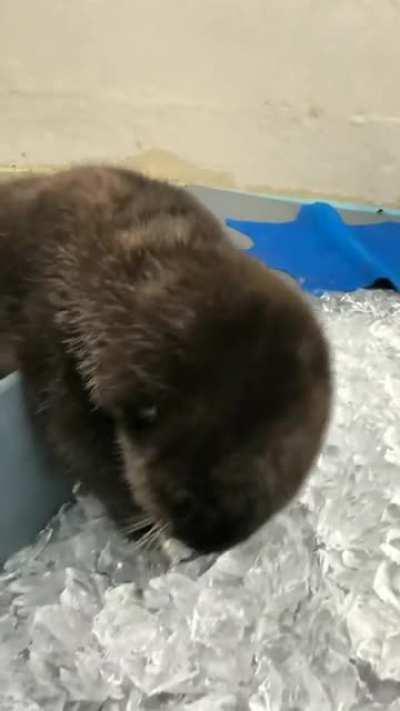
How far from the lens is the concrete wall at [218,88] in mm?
1550

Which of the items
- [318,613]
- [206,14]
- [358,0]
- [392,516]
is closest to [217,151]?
[206,14]

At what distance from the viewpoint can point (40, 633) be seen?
855 millimetres

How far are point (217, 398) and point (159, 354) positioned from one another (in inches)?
3.0

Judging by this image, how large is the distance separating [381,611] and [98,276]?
1.41ft

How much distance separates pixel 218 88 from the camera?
164 cm

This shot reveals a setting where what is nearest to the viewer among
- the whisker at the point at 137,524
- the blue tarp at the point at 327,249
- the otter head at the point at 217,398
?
the otter head at the point at 217,398

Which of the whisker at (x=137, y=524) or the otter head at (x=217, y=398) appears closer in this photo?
the otter head at (x=217, y=398)

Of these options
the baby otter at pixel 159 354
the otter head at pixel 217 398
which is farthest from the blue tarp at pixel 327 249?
the otter head at pixel 217 398

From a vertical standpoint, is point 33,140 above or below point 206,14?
below

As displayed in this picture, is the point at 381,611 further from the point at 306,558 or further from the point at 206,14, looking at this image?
the point at 206,14

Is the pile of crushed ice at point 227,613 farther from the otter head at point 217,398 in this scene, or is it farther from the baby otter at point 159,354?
the otter head at point 217,398

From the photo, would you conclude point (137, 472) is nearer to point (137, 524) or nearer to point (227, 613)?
point (137, 524)

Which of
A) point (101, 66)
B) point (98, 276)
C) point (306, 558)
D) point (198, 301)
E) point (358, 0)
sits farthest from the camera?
point (101, 66)

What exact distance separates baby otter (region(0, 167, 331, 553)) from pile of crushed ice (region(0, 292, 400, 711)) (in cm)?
10
